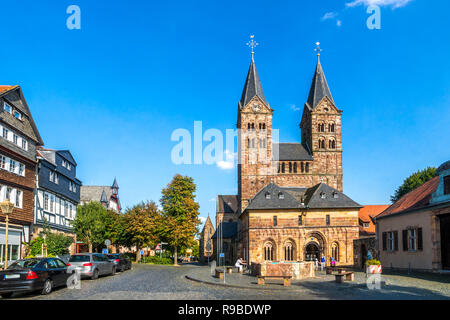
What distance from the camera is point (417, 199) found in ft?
108

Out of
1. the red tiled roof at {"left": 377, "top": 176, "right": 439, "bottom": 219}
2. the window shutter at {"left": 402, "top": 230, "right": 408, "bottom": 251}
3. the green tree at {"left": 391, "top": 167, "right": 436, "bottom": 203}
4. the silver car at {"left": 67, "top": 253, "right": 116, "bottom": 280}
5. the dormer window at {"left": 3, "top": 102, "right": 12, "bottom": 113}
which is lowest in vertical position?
the silver car at {"left": 67, "top": 253, "right": 116, "bottom": 280}

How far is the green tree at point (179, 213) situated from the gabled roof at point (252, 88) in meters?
18.3

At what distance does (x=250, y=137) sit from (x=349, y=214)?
2614cm

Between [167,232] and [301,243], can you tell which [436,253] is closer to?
[301,243]

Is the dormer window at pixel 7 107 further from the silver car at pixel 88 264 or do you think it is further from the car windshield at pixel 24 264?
the car windshield at pixel 24 264

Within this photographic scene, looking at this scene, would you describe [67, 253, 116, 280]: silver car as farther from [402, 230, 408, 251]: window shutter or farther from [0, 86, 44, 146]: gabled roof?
[402, 230, 408, 251]: window shutter

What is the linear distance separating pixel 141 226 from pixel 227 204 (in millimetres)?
33099

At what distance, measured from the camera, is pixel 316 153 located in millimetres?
70750

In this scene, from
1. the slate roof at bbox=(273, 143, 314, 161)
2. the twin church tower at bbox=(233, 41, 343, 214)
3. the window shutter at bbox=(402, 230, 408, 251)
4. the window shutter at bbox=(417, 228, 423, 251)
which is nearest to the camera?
the window shutter at bbox=(417, 228, 423, 251)

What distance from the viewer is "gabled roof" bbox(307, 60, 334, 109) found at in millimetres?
73875

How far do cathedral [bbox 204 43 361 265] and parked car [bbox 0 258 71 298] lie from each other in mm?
32712

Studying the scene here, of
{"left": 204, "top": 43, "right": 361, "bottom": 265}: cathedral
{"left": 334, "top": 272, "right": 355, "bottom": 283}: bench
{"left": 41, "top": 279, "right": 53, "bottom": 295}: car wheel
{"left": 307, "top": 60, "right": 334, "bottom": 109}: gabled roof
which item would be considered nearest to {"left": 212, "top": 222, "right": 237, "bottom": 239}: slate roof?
{"left": 204, "top": 43, "right": 361, "bottom": 265}: cathedral

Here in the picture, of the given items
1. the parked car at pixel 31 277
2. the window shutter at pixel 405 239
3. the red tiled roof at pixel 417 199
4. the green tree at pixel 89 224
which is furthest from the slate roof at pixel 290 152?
the parked car at pixel 31 277
